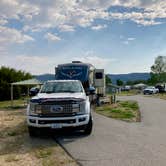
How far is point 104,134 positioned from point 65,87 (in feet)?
8.72

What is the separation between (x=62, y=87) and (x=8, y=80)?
42592 mm

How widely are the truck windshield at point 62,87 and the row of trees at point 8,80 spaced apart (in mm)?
40061

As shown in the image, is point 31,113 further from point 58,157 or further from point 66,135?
point 58,157

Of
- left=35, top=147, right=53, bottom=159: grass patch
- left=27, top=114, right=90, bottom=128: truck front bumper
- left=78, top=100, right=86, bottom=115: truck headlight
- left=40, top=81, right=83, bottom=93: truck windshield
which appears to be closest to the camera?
left=35, top=147, right=53, bottom=159: grass patch

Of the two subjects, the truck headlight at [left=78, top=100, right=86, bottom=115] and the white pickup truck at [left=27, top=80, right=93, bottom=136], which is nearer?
the white pickup truck at [left=27, top=80, right=93, bottom=136]

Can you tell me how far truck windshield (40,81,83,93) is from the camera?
13.5 m

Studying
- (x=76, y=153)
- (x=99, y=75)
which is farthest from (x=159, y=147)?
(x=99, y=75)

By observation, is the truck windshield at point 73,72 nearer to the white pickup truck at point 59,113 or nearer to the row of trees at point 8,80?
the white pickup truck at point 59,113

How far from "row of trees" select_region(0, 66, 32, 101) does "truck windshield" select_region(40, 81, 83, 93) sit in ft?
131

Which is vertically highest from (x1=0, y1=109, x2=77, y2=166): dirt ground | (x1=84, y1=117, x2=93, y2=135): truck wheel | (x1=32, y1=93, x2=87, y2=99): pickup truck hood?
(x1=32, y1=93, x2=87, y2=99): pickup truck hood

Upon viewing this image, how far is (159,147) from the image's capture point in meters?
Result: 9.66

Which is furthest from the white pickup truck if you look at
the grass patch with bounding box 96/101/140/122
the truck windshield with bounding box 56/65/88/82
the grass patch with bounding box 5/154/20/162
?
the truck windshield with bounding box 56/65/88/82

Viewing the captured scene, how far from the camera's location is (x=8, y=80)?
55.0 m

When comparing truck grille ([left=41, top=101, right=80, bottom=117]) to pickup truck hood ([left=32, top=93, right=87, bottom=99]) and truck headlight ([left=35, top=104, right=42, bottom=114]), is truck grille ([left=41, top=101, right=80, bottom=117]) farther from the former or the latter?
pickup truck hood ([left=32, top=93, right=87, bottom=99])
